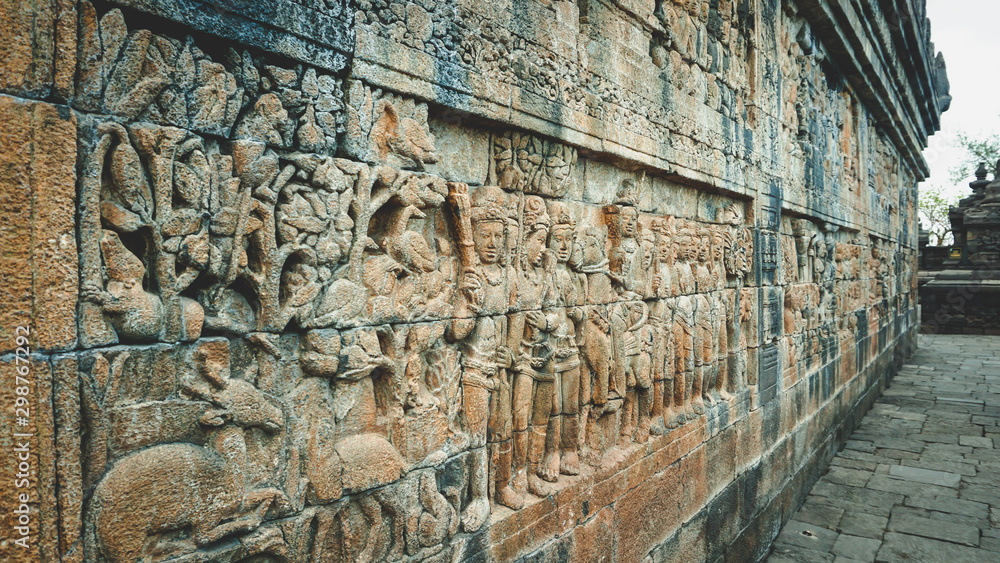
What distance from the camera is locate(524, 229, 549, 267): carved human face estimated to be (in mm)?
3219

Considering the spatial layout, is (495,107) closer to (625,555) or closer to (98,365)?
(98,365)

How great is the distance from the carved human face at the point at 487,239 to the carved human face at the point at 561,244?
0.52 m

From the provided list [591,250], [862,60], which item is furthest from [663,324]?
[862,60]

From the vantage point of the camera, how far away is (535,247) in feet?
10.6

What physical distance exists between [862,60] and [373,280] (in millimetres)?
9082

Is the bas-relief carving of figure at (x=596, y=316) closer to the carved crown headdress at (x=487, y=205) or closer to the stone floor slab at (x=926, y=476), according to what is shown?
the carved crown headdress at (x=487, y=205)

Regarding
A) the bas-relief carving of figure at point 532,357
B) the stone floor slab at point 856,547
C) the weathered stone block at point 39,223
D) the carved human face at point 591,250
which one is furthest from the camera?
the stone floor slab at point 856,547

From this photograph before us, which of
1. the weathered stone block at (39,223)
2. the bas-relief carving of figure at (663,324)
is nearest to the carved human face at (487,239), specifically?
the weathered stone block at (39,223)

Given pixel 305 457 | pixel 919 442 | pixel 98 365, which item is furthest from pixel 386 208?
pixel 919 442

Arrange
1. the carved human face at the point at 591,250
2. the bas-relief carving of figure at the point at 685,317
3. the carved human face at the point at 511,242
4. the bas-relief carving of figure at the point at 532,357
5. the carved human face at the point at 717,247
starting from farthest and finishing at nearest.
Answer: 1. the carved human face at the point at 717,247
2. the bas-relief carving of figure at the point at 685,317
3. the carved human face at the point at 591,250
4. the bas-relief carving of figure at the point at 532,357
5. the carved human face at the point at 511,242

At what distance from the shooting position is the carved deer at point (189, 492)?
1.70 m

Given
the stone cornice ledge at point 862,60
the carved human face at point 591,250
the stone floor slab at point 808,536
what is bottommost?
the stone floor slab at point 808,536

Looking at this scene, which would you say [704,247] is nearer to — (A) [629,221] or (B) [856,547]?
(A) [629,221]

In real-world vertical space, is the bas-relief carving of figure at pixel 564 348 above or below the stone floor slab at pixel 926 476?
above
